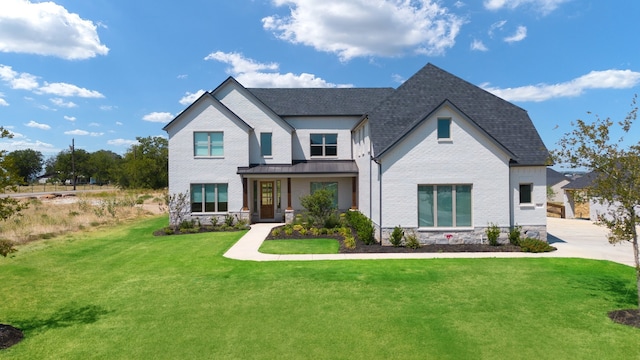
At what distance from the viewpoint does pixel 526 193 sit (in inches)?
645

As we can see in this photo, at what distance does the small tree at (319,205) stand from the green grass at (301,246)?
276cm

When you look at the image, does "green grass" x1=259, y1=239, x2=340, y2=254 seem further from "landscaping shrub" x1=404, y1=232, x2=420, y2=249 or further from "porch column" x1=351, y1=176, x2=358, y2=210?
"porch column" x1=351, y1=176, x2=358, y2=210

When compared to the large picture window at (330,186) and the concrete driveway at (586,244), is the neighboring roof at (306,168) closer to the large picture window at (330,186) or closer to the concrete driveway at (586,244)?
the large picture window at (330,186)

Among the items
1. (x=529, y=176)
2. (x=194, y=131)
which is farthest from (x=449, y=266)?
(x=194, y=131)

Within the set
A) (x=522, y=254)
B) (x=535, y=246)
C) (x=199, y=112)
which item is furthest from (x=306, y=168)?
(x=535, y=246)

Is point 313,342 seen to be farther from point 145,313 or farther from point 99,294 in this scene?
point 99,294

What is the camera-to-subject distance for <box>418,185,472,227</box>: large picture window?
15680 millimetres

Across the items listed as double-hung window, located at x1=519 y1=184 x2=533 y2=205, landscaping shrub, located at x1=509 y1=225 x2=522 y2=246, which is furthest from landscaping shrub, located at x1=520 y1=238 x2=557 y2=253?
double-hung window, located at x1=519 y1=184 x2=533 y2=205

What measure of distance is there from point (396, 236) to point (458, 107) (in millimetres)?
7523

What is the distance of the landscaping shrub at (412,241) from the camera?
15069mm

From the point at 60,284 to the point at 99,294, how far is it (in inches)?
85.4

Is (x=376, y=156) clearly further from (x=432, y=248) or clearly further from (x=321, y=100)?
(x=321, y=100)

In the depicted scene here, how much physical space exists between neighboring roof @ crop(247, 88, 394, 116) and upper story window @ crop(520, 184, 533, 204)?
40.4 feet

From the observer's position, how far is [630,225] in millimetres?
7500
